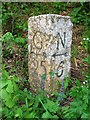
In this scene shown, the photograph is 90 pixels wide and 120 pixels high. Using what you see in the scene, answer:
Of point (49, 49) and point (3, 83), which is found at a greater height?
point (49, 49)

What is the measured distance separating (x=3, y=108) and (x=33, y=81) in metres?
0.70

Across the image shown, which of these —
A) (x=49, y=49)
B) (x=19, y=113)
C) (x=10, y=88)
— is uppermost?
(x=49, y=49)

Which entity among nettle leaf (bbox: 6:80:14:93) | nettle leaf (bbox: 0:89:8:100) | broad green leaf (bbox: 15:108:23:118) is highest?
nettle leaf (bbox: 6:80:14:93)

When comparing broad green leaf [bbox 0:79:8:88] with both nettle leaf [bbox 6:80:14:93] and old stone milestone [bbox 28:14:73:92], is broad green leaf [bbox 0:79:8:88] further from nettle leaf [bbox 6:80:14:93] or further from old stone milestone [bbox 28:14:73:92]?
old stone milestone [bbox 28:14:73:92]

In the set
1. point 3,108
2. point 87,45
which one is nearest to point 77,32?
point 87,45

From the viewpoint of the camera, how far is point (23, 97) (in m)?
2.80

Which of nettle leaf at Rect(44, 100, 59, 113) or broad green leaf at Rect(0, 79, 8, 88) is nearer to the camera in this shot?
nettle leaf at Rect(44, 100, 59, 113)

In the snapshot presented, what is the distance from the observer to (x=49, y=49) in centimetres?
312

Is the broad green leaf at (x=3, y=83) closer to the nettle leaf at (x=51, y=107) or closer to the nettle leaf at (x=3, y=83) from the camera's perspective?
the nettle leaf at (x=3, y=83)

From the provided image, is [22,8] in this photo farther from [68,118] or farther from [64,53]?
[68,118]

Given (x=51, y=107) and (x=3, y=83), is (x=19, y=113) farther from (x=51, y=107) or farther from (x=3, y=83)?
(x=3, y=83)

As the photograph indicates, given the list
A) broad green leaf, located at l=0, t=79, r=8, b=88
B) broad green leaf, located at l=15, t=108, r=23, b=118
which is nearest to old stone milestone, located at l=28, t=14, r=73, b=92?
broad green leaf, located at l=0, t=79, r=8, b=88

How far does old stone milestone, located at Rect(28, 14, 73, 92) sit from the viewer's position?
10.2ft

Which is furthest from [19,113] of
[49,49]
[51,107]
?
[49,49]
